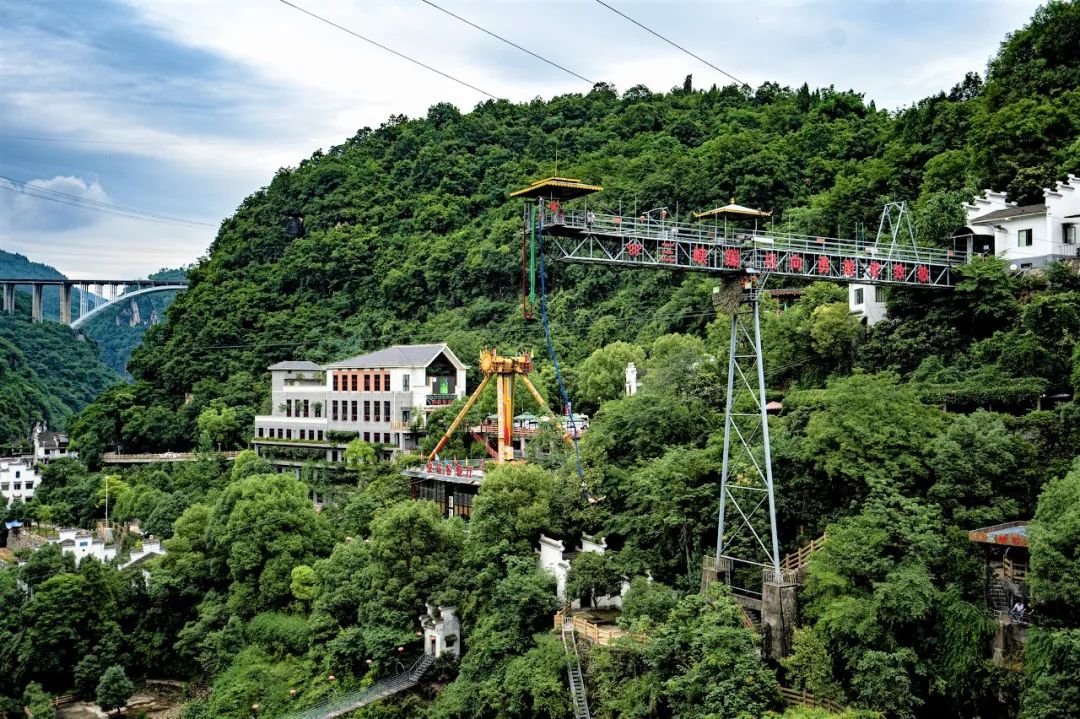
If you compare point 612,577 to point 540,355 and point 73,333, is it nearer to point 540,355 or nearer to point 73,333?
point 540,355

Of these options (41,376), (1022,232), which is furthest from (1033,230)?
(41,376)

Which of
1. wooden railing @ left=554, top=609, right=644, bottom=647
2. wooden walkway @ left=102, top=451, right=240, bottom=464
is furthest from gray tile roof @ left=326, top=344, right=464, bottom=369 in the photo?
wooden railing @ left=554, top=609, right=644, bottom=647

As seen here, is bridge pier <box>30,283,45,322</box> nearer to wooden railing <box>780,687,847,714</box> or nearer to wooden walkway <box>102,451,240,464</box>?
wooden walkway <box>102,451,240,464</box>

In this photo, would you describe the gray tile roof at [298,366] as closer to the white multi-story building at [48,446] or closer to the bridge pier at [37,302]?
the white multi-story building at [48,446]

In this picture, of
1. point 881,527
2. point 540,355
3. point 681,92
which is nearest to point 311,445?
point 540,355

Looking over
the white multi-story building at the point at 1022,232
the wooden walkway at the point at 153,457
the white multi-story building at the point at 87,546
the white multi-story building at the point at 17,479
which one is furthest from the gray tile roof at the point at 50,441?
the white multi-story building at the point at 1022,232

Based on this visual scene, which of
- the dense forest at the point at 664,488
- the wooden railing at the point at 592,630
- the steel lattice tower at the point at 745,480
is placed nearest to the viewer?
the dense forest at the point at 664,488
